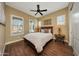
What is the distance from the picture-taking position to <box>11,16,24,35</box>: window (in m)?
1.75

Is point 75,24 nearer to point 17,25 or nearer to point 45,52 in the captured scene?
point 45,52

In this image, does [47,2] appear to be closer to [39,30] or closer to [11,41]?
[39,30]

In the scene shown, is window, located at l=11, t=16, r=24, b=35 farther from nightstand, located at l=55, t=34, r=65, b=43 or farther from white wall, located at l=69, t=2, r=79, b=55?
white wall, located at l=69, t=2, r=79, b=55

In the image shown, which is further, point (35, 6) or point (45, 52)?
point (45, 52)

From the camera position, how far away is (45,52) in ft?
6.21

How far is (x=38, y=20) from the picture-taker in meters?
1.92

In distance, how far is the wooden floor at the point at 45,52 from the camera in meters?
1.74

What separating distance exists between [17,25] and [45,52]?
34.5 inches

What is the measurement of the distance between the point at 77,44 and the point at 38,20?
103cm

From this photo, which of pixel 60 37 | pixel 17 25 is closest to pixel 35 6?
pixel 17 25

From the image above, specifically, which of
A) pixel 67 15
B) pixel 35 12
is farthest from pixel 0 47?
pixel 67 15

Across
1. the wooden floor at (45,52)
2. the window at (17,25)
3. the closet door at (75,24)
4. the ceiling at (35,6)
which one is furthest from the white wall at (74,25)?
the window at (17,25)

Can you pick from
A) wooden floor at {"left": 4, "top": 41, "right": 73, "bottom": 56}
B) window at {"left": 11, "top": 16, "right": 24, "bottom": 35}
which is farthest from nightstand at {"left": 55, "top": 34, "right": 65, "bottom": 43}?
window at {"left": 11, "top": 16, "right": 24, "bottom": 35}

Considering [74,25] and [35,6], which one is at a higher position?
[35,6]
